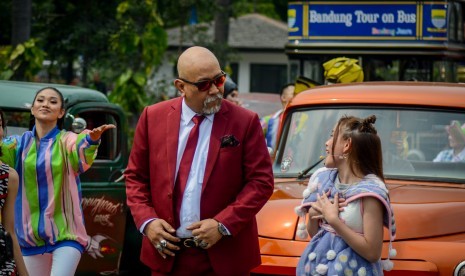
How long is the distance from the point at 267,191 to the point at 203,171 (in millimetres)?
339

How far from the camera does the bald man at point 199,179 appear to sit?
17.4 feet

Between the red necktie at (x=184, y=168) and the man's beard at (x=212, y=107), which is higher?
the man's beard at (x=212, y=107)

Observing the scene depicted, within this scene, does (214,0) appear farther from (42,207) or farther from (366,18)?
(42,207)

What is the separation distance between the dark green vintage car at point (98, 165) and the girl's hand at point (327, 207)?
3690 millimetres

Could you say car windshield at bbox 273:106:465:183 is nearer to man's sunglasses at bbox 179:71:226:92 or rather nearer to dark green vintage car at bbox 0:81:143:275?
dark green vintage car at bbox 0:81:143:275

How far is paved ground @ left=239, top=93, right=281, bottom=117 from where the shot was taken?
15902mm

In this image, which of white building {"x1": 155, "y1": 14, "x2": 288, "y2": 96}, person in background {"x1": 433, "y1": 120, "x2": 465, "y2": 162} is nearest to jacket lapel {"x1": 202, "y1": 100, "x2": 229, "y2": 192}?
person in background {"x1": 433, "y1": 120, "x2": 465, "y2": 162}

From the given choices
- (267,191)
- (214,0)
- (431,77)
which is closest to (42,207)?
(267,191)

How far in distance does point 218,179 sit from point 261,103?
11.1 m

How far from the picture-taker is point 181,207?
5.37 m

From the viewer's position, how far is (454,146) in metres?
7.47

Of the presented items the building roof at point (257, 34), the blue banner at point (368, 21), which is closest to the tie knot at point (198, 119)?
the blue banner at point (368, 21)

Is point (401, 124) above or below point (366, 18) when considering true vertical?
below

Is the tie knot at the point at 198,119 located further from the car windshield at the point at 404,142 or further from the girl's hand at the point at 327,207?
the car windshield at the point at 404,142
